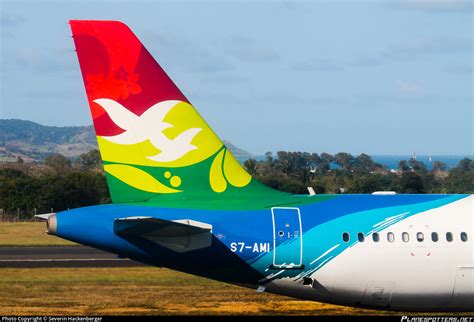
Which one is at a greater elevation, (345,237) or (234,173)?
(234,173)

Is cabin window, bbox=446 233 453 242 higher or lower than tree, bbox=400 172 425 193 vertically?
lower

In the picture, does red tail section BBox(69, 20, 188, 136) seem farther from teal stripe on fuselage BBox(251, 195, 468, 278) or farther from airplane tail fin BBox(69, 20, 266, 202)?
teal stripe on fuselage BBox(251, 195, 468, 278)

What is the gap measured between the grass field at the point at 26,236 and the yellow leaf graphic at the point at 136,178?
4032 cm

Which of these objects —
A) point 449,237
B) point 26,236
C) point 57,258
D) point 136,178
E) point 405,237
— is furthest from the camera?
point 26,236

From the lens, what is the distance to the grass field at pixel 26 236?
2781 inches

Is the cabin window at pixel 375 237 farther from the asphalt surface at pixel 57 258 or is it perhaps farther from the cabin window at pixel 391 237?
the asphalt surface at pixel 57 258

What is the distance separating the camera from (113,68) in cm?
3022

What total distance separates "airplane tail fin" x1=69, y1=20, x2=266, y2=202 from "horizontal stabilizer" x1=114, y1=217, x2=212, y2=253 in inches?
60.5

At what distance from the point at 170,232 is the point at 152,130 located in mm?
3361

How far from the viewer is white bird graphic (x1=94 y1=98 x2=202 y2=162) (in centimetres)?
Result: 3031

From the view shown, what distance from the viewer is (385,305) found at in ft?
106

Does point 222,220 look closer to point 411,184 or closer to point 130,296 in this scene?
point 130,296

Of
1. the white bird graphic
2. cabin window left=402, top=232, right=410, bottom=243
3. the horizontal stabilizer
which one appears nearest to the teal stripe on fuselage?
cabin window left=402, top=232, right=410, bottom=243

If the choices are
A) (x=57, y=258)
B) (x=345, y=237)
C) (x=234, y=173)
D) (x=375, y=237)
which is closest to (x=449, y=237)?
(x=375, y=237)
